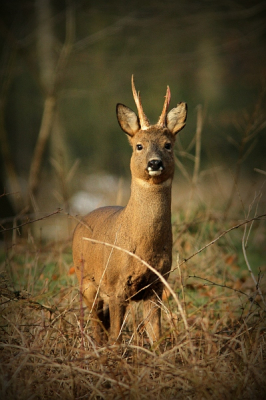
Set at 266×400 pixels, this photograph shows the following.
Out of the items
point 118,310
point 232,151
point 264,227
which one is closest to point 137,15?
point 264,227

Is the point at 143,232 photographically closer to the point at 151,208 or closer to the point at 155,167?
the point at 151,208

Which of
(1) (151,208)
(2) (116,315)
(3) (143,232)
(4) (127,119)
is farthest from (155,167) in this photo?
(2) (116,315)

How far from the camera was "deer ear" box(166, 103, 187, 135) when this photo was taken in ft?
14.0

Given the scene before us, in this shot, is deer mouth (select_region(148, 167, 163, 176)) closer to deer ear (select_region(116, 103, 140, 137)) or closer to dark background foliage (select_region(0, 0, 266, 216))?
deer ear (select_region(116, 103, 140, 137))

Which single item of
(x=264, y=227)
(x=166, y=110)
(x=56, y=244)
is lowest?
(x=264, y=227)

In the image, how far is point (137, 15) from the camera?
1025 cm

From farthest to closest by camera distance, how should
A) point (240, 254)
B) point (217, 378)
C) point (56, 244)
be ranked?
point (240, 254) < point (56, 244) < point (217, 378)

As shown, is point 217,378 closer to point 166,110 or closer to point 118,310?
point 118,310

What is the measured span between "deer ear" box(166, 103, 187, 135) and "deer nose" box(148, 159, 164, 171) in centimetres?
54

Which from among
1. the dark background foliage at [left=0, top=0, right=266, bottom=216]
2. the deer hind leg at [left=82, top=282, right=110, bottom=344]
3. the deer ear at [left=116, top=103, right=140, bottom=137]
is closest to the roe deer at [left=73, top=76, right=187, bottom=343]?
the deer ear at [left=116, top=103, right=140, bottom=137]

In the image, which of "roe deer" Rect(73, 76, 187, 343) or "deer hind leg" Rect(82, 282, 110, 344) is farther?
"deer hind leg" Rect(82, 282, 110, 344)

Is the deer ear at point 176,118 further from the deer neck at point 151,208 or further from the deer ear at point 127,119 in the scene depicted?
the deer neck at point 151,208

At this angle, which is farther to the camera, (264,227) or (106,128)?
(106,128)

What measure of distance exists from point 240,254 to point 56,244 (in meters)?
2.67
